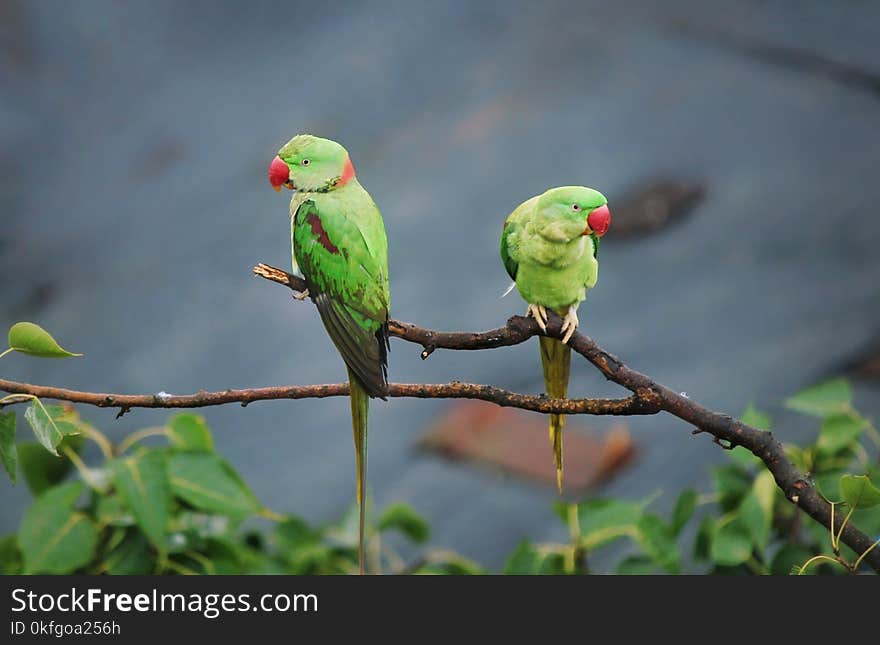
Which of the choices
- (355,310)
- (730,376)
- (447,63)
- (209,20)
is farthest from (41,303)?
(355,310)

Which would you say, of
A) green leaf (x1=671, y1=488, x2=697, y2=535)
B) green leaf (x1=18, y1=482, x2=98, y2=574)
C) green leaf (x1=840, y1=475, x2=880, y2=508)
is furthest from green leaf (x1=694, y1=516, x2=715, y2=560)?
green leaf (x1=18, y1=482, x2=98, y2=574)

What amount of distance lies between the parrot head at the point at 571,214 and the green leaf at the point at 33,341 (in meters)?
0.54

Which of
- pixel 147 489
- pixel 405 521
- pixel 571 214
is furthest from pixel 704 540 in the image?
pixel 571 214

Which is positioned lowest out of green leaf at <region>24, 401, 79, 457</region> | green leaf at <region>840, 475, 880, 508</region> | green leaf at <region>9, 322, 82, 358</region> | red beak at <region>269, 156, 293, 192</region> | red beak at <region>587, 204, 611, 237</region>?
green leaf at <region>840, 475, 880, 508</region>

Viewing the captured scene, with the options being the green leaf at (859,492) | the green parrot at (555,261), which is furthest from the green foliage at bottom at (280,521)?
the green parrot at (555,261)

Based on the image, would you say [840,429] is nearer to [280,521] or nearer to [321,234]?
[280,521]

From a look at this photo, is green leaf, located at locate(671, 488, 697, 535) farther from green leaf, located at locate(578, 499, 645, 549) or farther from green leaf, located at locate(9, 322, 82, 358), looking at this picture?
green leaf, located at locate(9, 322, 82, 358)

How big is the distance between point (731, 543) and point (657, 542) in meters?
0.15

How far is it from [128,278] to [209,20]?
0.96m

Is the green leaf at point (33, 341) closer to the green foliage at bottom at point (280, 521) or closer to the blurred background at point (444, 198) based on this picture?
A: the green foliage at bottom at point (280, 521)

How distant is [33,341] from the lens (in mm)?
1055

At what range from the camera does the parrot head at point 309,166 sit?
107 centimetres

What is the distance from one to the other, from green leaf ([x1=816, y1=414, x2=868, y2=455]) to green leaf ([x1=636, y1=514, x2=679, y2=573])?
1.27ft

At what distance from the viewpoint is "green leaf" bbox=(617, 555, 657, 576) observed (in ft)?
6.73
